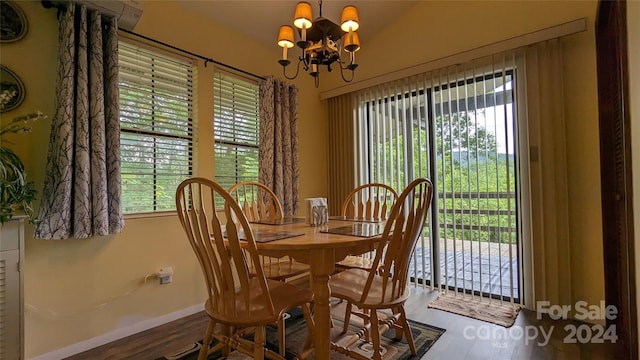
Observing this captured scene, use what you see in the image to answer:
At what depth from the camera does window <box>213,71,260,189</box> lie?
270 cm

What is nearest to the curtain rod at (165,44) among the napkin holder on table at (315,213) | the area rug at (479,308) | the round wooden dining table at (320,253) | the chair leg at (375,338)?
the napkin holder on table at (315,213)

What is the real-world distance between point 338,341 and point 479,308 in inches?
48.0

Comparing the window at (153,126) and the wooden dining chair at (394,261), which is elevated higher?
the window at (153,126)

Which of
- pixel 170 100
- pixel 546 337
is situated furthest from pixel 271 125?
pixel 546 337

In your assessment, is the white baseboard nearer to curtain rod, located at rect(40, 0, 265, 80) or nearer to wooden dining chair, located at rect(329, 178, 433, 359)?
wooden dining chair, located at rect(329, 178, 433, 359)

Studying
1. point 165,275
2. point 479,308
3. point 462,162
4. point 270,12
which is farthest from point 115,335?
point 462,162

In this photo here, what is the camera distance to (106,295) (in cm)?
200

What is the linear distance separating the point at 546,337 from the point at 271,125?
2622 millimetres

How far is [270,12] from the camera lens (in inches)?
108

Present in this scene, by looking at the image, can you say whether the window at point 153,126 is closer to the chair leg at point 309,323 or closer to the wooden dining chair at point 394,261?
the chair leg at point 309,323

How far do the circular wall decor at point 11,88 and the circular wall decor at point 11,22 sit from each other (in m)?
0.18

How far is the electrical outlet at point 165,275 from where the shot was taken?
224cm

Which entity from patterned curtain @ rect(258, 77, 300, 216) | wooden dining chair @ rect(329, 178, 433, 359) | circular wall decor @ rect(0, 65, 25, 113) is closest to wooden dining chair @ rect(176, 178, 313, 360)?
wooden dining chair @ rect(329, 178, 433, 359)

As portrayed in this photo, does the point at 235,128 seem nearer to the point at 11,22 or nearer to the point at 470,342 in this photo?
the point at 11,22
